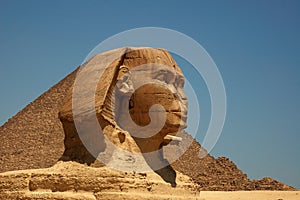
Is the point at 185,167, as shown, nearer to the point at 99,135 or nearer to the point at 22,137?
the point at 22,137

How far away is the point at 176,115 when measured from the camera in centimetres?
1081

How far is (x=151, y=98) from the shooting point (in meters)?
10.8

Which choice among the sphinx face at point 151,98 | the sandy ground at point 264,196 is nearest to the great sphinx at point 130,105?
the sphinx face at point 151,98

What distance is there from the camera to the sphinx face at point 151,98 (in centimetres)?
1080

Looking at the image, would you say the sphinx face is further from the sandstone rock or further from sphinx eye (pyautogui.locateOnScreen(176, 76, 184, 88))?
the sandstone rock

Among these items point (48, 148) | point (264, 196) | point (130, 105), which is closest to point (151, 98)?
point (130, 105)

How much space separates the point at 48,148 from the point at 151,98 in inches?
3283

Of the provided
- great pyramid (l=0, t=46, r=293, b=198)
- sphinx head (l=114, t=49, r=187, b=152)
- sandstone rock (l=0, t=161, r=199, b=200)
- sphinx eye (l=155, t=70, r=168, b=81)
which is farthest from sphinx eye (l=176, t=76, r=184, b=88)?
great pyramid (l=0, t=46, r=293, b=198)

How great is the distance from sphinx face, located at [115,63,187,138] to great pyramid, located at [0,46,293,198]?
72514 millimetres

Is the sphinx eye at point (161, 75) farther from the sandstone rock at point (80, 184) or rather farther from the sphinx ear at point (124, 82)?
Answer: the sandstone rock at point (80, 184)

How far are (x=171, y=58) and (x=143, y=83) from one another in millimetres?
662

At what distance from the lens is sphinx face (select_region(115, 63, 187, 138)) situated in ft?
35.4

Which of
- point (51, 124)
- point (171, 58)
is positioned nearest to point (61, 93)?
point (51, 124)

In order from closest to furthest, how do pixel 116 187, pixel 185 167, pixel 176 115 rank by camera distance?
1. pixel 116 187
2. pixel 176 115
3. pixel 185 167
